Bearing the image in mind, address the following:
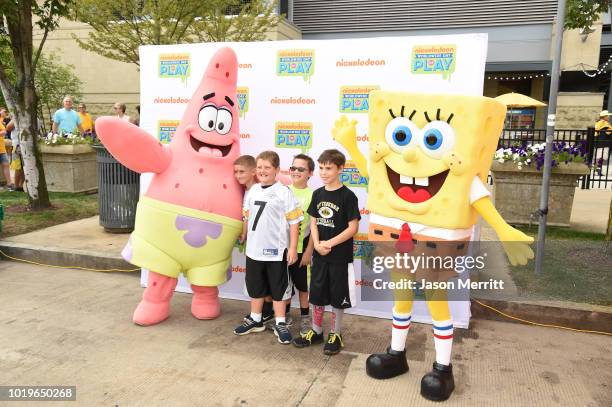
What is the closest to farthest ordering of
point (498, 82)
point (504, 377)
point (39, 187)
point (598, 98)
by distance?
point (504, 377) → point (39, 187) → point (598, 98) → point (498, 82)

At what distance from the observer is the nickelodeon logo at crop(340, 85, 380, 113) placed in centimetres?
449

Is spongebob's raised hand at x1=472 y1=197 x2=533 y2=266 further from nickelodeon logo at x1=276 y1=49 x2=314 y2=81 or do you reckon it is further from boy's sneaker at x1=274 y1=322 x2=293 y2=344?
nickelodeon logo at x1=276 y1=49 x2=314 y2=81

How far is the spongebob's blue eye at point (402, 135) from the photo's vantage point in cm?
332

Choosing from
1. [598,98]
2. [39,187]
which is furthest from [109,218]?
[598,98]

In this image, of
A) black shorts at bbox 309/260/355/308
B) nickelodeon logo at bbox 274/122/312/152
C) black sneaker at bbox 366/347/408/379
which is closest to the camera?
black sneaker at bbox 366/347/408/379

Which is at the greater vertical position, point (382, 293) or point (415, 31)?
point (415, 31)

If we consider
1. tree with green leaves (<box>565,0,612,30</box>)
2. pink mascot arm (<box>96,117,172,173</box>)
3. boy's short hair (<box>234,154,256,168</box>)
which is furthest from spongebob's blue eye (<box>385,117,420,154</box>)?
tree with green leaves (<box>565,0,612,30</box>)

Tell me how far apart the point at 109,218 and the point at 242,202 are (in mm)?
3543

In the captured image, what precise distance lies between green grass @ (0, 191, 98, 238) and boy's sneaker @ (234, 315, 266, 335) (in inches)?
176

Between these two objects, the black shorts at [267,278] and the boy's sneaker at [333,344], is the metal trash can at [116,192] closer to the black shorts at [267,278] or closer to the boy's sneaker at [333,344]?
the black shorts at [267,278]

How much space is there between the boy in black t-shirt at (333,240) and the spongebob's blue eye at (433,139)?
0.70 m

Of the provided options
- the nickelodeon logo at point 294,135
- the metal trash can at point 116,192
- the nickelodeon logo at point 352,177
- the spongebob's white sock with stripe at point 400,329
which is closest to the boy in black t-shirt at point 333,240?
the spongebob's white sock with stripe at point 400,329

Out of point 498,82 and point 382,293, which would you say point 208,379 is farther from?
point 498,82

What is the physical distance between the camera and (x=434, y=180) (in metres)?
3.30
